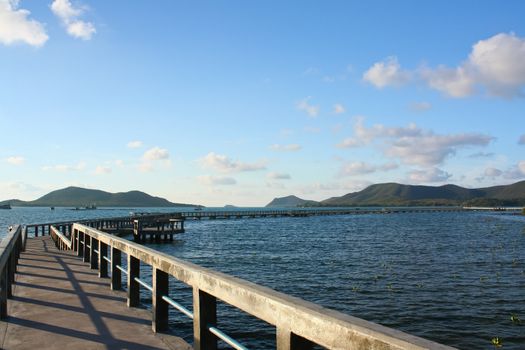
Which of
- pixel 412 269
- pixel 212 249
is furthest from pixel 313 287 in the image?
pixel 212 249

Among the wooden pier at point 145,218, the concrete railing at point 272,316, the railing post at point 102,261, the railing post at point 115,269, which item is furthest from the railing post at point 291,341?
the wooden pier at point 145,218

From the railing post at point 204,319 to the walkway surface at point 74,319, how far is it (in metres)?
0.79

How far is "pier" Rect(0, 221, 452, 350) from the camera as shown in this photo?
286cm

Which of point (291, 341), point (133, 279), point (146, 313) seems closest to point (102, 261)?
point (133, 279)

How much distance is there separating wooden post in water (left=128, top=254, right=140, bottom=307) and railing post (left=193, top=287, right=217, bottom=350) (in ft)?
9.88

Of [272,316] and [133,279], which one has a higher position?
[272,316]

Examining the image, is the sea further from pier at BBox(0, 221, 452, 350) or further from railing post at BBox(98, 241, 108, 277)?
railing post at BBox(98, 241, 108, 277)

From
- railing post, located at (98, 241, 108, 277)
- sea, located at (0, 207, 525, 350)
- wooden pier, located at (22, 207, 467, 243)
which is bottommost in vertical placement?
sea, located at (0, 207, 525, 350)

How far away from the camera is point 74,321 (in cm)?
659

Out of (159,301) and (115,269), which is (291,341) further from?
(115,269)

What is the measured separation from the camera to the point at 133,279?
7.57 m

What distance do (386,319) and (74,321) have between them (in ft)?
43.1

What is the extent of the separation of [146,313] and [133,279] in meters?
0.65

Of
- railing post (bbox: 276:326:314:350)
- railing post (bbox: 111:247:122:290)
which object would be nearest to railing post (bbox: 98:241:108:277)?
railing post (bbox: 111:247:122:290)
